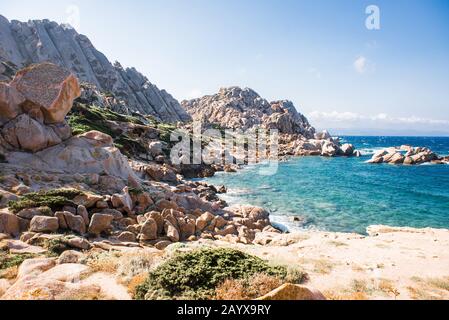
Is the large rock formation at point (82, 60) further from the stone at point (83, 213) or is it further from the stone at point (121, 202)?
the stone at point (83, 213)

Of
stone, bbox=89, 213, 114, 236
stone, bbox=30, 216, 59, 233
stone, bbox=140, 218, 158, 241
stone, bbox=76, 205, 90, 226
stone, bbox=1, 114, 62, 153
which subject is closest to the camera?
stone, bbox=30, 216, 59, 233

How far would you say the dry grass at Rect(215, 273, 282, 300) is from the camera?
8.29 metres

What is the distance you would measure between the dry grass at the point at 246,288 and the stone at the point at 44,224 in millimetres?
10573

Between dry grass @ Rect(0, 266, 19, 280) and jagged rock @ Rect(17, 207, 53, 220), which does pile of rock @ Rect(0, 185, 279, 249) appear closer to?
jagged rock @ Rect(17, 207, 53, 220)

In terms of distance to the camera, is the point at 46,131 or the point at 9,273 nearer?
the point at 9,273

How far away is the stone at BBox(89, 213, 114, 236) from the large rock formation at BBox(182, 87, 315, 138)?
10895 cm

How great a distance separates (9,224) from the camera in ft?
46.5

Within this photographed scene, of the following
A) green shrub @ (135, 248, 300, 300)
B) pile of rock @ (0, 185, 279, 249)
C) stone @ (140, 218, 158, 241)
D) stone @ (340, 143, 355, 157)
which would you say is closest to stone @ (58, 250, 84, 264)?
pile of rock @ (0, 185, 279, 249)

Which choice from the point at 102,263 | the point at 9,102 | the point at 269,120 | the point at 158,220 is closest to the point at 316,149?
the point at 269,120

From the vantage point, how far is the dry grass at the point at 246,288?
8.29m

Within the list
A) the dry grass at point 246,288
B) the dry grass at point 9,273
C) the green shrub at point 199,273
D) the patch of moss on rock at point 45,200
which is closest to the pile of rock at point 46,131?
the patch of moss on rock at point 45,200

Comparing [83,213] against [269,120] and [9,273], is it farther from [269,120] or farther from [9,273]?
[269,120]

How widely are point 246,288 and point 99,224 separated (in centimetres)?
1116
